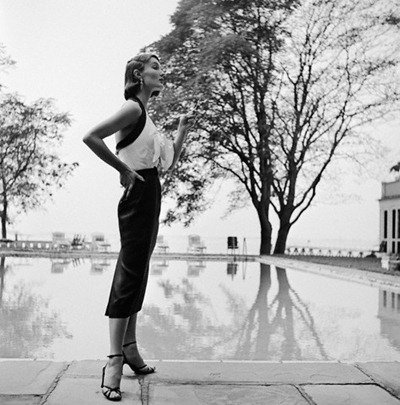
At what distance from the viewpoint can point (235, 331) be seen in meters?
5.36

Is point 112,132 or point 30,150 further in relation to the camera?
point 30,150

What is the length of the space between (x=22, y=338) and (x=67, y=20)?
15598 mm

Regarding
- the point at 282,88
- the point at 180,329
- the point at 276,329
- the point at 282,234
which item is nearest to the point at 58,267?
the point at 282,234

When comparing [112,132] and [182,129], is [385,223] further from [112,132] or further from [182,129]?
[112,132]

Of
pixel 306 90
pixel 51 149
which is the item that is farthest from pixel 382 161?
pixel 51 149

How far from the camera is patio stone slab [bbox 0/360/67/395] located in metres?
2.66

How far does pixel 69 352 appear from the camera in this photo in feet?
14.4

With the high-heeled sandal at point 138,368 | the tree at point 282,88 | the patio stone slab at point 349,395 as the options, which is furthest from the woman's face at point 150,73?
the tree at point 282,88

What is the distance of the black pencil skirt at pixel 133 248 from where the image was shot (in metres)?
2.79

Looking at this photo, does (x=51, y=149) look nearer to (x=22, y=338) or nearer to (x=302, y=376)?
(x=22, y=338)

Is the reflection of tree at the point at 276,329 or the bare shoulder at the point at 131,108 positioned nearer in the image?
the bare shoulder at the point at 131,108

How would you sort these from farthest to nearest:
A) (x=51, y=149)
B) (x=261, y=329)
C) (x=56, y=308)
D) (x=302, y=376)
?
(x=51, y=149), (x=56, y=308), (x=261, y=329), (x=302, y=376)

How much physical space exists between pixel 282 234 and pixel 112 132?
16385 mm

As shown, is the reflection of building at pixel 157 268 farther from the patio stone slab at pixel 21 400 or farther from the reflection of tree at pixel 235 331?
the patio stone slab at pixel 21 400
